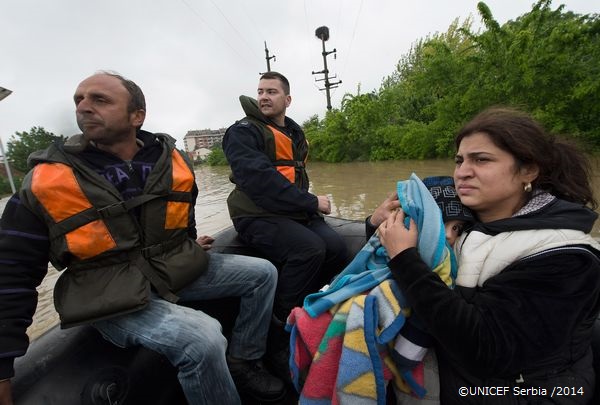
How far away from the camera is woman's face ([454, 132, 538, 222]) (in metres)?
0.95

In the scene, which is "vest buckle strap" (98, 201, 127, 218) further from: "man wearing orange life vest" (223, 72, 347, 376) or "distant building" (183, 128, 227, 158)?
"distant building" (183, 128, 227, 158)

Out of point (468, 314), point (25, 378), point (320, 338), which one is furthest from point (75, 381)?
point (468, 314)

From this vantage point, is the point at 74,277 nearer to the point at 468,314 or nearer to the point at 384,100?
the point at 468,314

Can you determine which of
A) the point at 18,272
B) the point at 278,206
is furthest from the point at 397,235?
the point at 18,272

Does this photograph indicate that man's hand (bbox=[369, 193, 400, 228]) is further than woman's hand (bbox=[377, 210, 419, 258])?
Yes

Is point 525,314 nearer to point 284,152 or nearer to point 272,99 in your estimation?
point 284,152

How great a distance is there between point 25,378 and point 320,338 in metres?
1.00

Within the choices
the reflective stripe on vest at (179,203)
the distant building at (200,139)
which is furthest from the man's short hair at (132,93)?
the distant building at (200,139)

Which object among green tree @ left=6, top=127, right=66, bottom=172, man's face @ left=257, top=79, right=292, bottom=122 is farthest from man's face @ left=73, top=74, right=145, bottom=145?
green tree @ left=6, top=127, right=66, bottom=172

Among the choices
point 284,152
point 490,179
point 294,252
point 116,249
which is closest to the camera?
point 490,179

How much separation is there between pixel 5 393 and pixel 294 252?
126cm

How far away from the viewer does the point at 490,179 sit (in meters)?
0.95

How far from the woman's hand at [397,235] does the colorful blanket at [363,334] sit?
0.02m

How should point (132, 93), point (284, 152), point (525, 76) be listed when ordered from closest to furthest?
point (132, 93) < point (284, 152) < point (525, 76)
